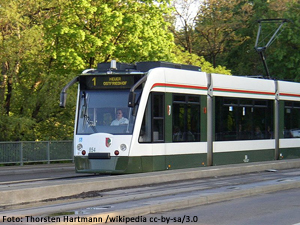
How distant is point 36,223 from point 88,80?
9174 mm

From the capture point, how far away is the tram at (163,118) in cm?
1702

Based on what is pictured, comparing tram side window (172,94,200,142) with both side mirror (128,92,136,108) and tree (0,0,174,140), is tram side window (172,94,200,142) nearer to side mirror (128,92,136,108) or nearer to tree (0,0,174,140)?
side mirror (128,92,136,108)

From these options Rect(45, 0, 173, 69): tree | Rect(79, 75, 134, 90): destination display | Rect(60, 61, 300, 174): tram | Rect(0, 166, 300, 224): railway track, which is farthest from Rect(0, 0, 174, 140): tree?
Rect(0, 166, 300, 224): railway track

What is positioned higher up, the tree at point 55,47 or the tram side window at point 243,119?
the tree at point 55,47

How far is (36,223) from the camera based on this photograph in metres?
9.05

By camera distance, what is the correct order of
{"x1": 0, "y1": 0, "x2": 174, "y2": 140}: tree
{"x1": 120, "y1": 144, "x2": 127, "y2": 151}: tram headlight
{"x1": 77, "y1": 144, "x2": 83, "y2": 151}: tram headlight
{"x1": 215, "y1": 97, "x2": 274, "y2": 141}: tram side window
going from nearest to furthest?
1. {"x1": 120, "y1": 144, "x2": 127, "y2": 151}: tram headlight
2. {"x1": 77, "y1": 144, "x2": 83, "y2": 151}: tram headlight
3. {"x1": 215, "y1": 97, "x2": 274, "y2": 141}: tram side window
4. {"x1": 0, "y1": 0, "x2": 174, "y2": 140}: tree

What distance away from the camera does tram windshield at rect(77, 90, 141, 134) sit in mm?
17016

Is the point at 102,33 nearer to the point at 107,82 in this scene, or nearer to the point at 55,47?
the point at 55,47

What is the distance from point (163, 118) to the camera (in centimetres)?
1792

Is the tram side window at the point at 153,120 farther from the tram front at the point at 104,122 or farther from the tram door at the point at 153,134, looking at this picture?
the tram front at the point at 104,122

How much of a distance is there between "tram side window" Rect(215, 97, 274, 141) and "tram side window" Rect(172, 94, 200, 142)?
3.67 feet

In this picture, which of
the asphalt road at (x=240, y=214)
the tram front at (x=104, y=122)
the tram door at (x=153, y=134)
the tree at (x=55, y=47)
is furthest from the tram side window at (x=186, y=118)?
the tree at (x=55, y=47)

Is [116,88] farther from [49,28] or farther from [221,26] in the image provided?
[221,26]

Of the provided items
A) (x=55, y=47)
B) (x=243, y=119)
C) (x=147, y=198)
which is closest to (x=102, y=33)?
(x=55, y=47)
